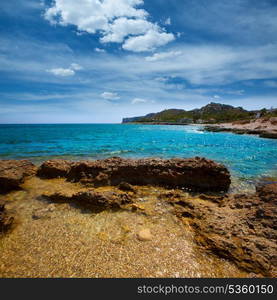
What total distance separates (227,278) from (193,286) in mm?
912

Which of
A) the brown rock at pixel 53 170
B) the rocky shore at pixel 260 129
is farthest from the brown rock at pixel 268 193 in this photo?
the rocky shore at pixel 260 129

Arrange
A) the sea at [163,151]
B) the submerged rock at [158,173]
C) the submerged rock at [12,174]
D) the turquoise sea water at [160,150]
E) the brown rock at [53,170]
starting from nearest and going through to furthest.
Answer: the submerged rock at [12,174] < the submerged rock at [158,173] < the brown rock at [53,170] < the sea at [163,151] < the turquoise sea water at [160,150]

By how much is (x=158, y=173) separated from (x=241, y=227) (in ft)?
17.1

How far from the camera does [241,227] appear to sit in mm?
5121

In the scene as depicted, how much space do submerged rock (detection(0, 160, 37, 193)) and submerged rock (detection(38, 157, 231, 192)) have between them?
2803 millimetres

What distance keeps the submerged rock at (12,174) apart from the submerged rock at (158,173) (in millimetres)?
2803

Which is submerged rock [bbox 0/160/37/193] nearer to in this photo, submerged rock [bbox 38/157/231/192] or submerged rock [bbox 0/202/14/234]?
submerged rock [bbox 38/157/231/192]

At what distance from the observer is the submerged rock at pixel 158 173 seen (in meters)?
9.30

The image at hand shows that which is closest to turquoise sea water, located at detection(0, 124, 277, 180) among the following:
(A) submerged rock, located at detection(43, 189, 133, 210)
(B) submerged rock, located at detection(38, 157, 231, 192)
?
(B) submerged rock, located at detection(38, 157, 231, 192)

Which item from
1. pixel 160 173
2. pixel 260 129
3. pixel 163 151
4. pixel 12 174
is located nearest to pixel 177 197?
pixel 160 173

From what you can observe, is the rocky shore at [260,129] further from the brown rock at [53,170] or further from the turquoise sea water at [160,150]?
the brown rock at [53,170]

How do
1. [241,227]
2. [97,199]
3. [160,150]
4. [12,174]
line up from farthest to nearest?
1. [160,150]
2. [12,174]
3. [97,199]
4. [241,227]

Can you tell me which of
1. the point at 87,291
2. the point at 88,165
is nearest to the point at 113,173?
the point at 88,165

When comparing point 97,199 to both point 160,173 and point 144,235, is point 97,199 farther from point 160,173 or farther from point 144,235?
point 160,173
